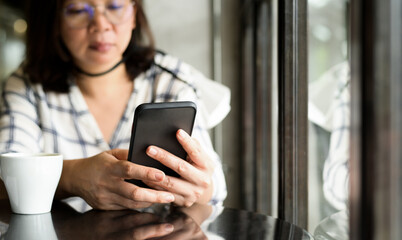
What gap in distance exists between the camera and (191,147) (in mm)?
755

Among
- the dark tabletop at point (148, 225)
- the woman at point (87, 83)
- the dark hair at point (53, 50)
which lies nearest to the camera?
the dark tabletop at point (148, 225)

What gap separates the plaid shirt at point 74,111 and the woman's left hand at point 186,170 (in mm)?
283

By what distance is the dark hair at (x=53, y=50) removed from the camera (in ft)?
4.04

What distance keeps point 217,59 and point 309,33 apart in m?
1.23

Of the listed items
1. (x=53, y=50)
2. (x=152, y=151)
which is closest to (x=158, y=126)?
(x=152, y=151)

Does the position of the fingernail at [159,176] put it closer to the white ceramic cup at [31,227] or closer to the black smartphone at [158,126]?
the black smartphone at [158,126]

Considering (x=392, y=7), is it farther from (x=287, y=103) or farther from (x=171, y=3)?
(x=171, y=3)

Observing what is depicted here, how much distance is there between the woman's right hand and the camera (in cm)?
72

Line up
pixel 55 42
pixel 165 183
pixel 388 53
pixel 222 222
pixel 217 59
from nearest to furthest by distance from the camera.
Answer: pixel 388 53 → pixel 222 222 → pixel 165 183 → pixel 55 42 → pixel 217 59

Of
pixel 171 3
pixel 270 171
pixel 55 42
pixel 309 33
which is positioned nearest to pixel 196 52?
pixel 171 3

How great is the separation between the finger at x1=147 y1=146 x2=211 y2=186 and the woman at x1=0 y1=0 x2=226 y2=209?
15 cm

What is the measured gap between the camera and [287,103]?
80 cm

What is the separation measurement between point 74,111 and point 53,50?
0.21 metres

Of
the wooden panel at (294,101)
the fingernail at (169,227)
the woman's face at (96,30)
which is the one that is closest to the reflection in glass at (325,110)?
the wooden panel at (294,101)
